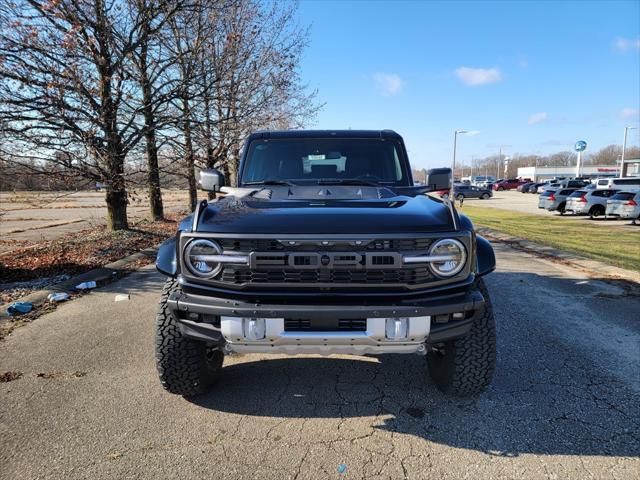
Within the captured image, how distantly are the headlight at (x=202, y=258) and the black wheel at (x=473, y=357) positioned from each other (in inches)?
55.9

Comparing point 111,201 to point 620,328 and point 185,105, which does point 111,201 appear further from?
point 620,328

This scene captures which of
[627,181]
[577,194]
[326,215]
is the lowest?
[577,194]

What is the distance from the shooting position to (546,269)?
762cm

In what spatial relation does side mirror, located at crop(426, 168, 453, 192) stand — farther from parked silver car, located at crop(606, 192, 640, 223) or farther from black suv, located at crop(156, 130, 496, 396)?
→ parked silver car, located at crop(606, 192, 640, 223)

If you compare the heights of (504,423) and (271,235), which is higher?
(271,235)

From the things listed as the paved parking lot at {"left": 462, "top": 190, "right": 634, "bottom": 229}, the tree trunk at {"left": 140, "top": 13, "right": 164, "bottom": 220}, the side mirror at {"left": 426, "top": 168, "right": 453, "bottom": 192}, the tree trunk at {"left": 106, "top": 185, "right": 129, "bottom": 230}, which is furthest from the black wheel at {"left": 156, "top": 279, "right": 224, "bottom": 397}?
the paved parking lot at {"left": 462, "top": 190, "right": 634, "bottom": 229}

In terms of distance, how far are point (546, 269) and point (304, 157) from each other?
5531 mm

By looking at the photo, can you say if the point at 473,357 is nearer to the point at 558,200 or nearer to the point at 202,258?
the point at 202,258

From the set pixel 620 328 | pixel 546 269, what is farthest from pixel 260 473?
pixel 546 269

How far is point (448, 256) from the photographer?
251cm

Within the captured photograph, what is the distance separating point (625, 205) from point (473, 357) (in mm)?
19104

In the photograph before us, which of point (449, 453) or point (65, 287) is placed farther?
point (65, 287)

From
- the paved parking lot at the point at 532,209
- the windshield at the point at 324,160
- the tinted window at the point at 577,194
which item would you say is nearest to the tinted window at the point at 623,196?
the paved parking lot at the point at 532,209

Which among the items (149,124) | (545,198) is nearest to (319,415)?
(149,124)
